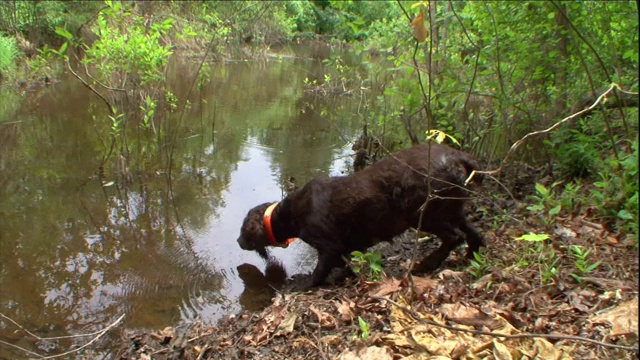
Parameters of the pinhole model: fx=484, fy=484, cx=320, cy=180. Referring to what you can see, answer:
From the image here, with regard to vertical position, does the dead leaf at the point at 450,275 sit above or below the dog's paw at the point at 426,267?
above

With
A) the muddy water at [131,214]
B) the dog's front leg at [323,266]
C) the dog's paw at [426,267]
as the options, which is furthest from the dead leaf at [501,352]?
the muddy water at [131,214]

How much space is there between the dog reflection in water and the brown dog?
46 centimetres

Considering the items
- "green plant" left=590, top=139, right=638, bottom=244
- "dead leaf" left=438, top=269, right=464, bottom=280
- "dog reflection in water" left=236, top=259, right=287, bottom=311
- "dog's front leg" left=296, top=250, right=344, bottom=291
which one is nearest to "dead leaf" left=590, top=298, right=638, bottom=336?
"green plant" left=590, top=139, right=638, bottom=244

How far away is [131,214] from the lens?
21.0 feet

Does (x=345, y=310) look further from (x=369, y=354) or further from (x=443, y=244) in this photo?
(x=443, y=244)

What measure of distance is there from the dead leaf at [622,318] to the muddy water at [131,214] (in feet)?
9.68

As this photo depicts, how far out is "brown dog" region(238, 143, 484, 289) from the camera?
14.3ft

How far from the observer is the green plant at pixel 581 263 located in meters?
3.35

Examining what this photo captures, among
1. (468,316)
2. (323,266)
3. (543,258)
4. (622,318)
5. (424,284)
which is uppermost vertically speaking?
(622,318)

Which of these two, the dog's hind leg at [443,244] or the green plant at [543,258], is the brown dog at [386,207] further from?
the green plant at [543,258]

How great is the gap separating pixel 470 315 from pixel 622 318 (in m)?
0.83

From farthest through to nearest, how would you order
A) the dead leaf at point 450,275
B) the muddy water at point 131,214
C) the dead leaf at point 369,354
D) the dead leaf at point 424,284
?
the muddy water at point 131,214 < the dead leaf at point 450,275 < the dead leaf at point 424,284 < the dead leaf at point 369,354

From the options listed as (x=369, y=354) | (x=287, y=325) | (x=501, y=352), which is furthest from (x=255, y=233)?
(x=501, y=352)

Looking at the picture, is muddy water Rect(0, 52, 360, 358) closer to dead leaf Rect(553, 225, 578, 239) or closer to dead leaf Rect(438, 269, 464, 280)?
dead leaf Rect(438, 269, 464, 280)
